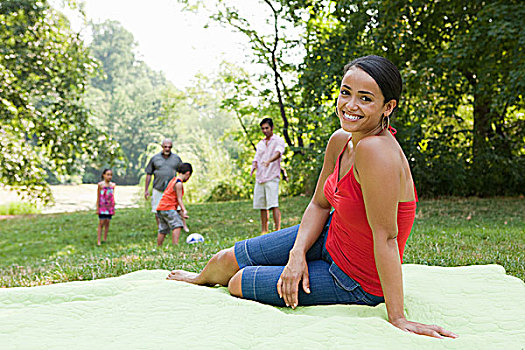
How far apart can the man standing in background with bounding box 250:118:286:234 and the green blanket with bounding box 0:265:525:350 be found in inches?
171

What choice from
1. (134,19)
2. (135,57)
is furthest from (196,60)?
(135,57)

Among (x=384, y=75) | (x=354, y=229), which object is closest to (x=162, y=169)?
(x=354, y=229)

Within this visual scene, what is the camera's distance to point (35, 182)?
10383mm

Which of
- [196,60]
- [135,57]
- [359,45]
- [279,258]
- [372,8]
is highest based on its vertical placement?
[135,57]

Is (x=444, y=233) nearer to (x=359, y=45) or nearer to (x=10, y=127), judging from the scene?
(x=359, y=45)

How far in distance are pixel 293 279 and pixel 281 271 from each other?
0.35ft

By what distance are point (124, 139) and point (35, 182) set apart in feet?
133

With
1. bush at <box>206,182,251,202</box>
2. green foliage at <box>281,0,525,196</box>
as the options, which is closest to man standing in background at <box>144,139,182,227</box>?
green foliage at <box>281,0,525,196</box>

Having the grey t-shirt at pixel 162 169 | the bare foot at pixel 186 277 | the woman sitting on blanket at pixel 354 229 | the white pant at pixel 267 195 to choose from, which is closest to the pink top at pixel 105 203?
the grey t-shirt at pixel 162 169

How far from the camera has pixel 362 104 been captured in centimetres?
197

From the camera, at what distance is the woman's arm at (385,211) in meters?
1.84

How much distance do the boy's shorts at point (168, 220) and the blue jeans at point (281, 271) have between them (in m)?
4.20

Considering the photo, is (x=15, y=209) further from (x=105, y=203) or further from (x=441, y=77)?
(x=441, y=77)

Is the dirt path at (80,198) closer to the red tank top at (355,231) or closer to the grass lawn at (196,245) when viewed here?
the grass lawn at (196,245)
